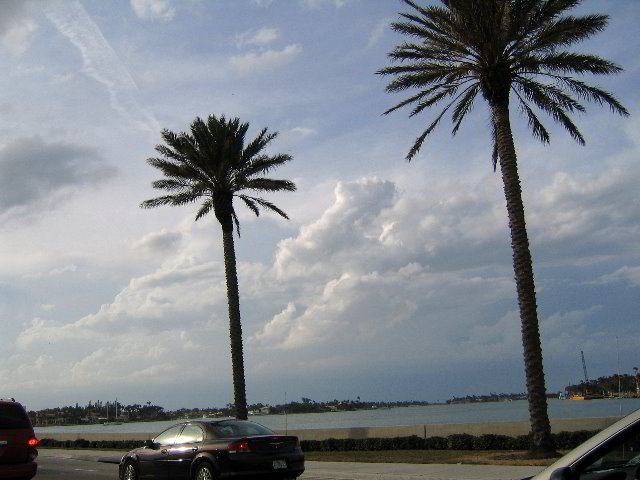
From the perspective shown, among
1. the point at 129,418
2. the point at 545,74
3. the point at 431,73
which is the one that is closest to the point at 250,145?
the point at 431,73

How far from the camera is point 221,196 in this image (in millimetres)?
31453

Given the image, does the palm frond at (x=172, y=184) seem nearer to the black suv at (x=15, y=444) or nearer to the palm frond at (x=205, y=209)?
the palm frond at (x=205, y=209)

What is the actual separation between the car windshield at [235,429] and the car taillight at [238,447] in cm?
34

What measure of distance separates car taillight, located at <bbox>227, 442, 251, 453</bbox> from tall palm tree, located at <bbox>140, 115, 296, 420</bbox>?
17.2 meters

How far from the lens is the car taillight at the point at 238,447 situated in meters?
13.0

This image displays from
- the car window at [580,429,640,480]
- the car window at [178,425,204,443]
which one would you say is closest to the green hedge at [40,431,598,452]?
the car window at [178,425,204,443]

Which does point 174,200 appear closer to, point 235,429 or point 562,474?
point 235,429

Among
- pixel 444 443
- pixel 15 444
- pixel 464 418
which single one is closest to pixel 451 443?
pixel 444 443

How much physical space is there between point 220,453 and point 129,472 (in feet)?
10.8

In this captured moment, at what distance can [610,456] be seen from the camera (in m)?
4.03

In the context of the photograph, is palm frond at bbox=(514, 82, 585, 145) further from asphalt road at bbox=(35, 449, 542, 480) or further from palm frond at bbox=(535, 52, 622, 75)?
asphalt road at bbox=(35, 449, 542, 480)

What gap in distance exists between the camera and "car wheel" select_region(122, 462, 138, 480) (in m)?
15.1

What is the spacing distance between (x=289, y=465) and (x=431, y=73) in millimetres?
13157

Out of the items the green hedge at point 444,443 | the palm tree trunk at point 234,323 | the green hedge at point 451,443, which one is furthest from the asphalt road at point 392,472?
the palm tree trunk at point 234,323
